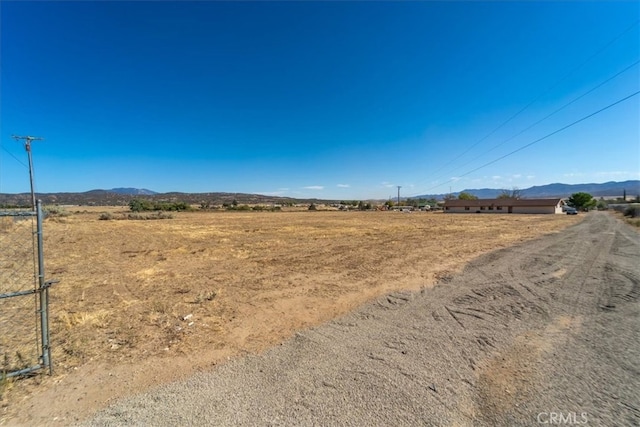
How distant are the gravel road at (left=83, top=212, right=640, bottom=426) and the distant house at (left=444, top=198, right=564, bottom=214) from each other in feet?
232

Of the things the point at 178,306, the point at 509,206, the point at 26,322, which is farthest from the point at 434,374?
the point at 509,206

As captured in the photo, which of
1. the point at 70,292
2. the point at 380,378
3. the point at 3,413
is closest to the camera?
the point at 3,413

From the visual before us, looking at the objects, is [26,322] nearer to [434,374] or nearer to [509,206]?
[434,374]

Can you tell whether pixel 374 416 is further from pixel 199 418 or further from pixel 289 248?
pixel 289 248

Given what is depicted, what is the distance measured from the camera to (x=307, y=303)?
6578 millimetres

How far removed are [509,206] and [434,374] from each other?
77945mm

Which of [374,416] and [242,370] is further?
[242,370]

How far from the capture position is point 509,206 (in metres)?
67.8

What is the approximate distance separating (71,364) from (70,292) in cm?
487

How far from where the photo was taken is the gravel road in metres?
2.91

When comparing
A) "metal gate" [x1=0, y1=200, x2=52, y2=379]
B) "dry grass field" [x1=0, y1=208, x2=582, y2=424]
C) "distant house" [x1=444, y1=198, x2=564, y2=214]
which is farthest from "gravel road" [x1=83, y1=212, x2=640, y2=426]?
"distant house" [x1=444, y1=198, x2=564, y2=214]

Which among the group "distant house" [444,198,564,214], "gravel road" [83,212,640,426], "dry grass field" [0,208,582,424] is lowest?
"dry grass field" [0,208,582,424]

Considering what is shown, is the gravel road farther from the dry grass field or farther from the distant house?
the distant house

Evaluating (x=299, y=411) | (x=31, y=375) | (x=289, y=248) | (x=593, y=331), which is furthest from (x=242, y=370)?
(x=289, y=248)
